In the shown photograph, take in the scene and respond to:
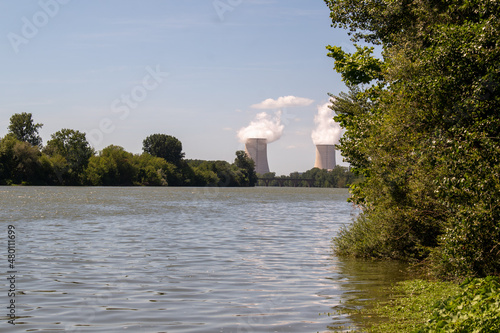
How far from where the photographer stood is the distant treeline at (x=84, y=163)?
120 m

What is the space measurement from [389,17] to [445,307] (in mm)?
14197

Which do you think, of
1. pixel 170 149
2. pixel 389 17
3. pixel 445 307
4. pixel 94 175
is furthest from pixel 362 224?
pixel 170 149

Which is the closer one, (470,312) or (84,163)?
(470,312)

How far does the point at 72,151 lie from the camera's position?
139625 millimetres

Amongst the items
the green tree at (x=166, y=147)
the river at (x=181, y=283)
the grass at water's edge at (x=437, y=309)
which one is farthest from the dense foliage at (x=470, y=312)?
the green tree at (x=166, y=147)

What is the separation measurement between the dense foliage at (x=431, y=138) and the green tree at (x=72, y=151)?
119 metres

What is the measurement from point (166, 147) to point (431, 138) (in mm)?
176324

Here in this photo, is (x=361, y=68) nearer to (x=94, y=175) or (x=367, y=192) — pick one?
(x=367, y=192)

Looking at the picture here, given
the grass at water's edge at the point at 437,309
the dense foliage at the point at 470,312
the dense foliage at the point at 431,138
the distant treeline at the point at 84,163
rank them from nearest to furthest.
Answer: the dense foliage at the point at 470,312, the grass at water's edge at the point at 437,309, the dense foliage at the point at 431,138, the distant treeline at the point at 84,163

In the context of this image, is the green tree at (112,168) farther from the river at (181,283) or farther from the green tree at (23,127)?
the river at (181,283)

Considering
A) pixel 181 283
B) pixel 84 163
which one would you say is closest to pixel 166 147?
pixel 84 163

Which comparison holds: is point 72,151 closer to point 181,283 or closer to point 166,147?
point 166,147

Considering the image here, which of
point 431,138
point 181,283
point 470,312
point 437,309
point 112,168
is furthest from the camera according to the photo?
point 112,168

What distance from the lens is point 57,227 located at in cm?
3228
